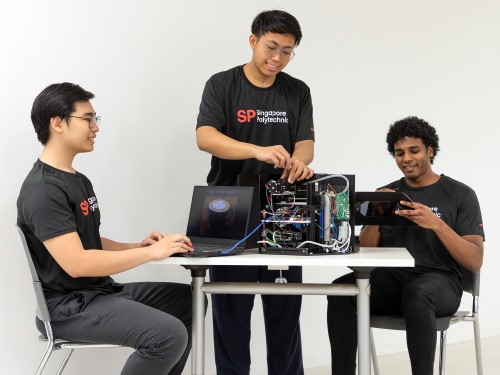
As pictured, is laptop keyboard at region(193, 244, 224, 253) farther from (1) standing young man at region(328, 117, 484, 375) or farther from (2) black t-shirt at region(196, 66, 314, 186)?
(1) standing young man at region(328, 117, 484, 375)

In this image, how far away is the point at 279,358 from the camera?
2990 millimetres

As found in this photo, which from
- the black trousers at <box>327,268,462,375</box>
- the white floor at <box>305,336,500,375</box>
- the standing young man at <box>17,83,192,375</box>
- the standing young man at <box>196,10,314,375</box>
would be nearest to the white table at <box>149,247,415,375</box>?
the standing young man at <box>17,83,192,375</box>

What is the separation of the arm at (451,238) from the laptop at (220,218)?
598 mm

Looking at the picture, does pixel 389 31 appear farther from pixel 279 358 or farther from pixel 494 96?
pixel 279 358

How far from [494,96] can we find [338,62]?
1242 millimetres

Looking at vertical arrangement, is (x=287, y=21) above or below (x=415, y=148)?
above

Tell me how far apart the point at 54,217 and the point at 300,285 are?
84cm

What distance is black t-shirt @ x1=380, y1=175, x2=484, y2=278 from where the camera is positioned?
9.57ft

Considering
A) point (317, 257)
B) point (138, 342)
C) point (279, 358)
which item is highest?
point (317, 257)

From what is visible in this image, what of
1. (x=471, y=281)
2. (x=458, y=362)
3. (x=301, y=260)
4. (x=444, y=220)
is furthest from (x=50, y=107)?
(x=458, y=362)

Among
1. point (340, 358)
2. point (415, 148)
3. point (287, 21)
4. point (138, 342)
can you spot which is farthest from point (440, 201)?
point (138, 342)

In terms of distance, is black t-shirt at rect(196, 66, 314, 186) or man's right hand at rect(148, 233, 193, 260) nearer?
man's right hand at rect(148, 233, 193, 260)

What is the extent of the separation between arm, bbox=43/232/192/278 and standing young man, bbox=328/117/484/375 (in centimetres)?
78

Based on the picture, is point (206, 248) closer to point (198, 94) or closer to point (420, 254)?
→ point (420, 254)
